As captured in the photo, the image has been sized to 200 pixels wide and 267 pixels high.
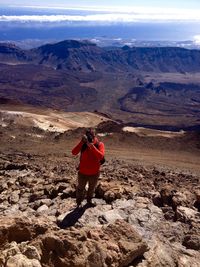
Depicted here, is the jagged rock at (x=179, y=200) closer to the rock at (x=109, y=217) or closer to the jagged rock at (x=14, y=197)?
the rock at (x=109, y=217)

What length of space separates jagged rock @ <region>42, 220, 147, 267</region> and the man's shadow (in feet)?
3.61

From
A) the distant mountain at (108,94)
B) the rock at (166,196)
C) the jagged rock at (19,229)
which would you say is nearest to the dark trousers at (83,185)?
the rock at (166,196)

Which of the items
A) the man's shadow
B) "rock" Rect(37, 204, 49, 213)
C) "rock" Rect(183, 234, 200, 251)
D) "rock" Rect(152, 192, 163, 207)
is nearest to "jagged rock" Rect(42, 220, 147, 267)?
the man's shadow

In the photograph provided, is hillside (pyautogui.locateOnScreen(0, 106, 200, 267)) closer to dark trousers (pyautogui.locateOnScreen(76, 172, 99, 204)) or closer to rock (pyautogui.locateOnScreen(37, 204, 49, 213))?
rock (pyautogui.locateOnScreen(37, 204, 49, 213))

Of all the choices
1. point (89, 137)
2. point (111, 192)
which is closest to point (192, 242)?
point (111, 192)

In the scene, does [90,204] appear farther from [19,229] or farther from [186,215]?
[19,229]

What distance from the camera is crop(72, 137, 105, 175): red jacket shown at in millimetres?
8938

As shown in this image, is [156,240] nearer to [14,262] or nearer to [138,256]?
[138,256]

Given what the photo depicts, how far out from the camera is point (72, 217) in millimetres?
8539

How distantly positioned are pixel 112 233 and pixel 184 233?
Answer: 2.07m

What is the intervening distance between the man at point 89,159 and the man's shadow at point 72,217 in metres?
0.22

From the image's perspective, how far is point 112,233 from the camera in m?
7.17

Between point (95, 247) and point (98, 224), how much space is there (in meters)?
1.99

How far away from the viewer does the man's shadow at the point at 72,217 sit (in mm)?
8173
